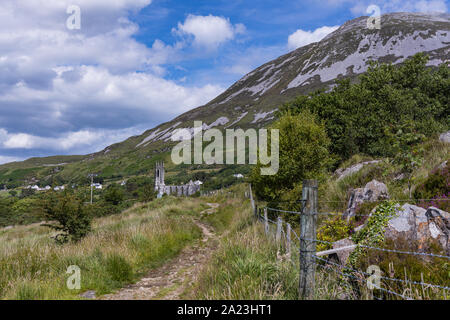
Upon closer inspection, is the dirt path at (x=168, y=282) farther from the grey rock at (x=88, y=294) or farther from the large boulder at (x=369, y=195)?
the large boulder at (x=369, y=195)

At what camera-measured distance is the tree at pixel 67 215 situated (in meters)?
11.7

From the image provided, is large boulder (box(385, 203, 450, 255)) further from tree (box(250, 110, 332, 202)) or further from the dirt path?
tree (box(250, 110, 332, 202))

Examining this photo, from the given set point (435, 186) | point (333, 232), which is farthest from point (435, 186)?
point (333, 232)

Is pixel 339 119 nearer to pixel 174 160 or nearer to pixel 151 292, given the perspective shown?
pixel 151 292

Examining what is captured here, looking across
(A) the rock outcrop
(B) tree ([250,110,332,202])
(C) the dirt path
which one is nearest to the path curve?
(C) the dirt path

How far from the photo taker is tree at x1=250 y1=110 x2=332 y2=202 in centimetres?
1370

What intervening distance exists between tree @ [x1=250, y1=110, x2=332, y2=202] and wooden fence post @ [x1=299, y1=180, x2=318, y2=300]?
30.4ft

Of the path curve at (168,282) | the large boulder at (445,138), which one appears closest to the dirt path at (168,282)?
the path curve at (168,282)

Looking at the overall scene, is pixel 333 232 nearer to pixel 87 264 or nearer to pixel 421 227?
pixel 421 227

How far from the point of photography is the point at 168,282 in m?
7.52

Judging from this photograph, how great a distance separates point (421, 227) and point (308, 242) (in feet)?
9.70

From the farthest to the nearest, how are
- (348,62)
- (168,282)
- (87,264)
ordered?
(348,62), (168,282), (87,264)

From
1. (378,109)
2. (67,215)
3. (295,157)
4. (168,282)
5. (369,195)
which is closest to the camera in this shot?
(168,282)
